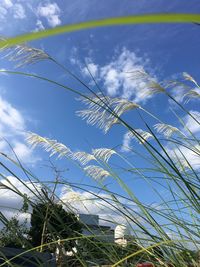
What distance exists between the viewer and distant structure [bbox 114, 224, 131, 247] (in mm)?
1915

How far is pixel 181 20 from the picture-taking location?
0.30 meters

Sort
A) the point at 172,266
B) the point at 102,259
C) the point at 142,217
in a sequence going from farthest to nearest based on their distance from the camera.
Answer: the point at 142,217
the point at 102,259
the point at 172,266

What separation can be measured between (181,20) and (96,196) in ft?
5.51

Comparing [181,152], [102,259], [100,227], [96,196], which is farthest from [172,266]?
[181,152]

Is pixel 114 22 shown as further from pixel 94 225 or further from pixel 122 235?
pixel 94 225

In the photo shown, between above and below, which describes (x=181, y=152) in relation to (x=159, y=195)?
above

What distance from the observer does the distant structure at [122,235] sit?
1.92 meters

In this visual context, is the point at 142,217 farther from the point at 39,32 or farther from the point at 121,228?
the point at 39,32

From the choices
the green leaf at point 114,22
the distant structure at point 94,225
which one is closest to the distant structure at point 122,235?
the distant structure at point 94,225

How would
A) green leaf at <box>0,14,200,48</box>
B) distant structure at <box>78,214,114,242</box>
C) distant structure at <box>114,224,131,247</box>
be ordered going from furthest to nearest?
distant structure at <box>78,214,114,242</box> < distant structure at <box>114,224,131,247</box> < green leaf at <box>0,14,200,48</box>

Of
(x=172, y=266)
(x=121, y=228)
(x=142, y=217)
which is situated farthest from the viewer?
(x=121, y=228)

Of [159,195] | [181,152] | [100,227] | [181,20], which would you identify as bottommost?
[181,20]

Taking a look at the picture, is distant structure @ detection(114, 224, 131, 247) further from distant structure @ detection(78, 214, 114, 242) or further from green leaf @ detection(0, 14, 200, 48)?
green leaf @ detection(0, 14, 200, 48)

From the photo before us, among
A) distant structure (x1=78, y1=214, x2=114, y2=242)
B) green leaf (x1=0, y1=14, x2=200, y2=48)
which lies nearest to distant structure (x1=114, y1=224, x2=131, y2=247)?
distant structure (x1=78, y1=214, x2=114, y2=242)
